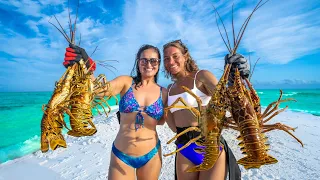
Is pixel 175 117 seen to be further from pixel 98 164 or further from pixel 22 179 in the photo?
pixel 22 179

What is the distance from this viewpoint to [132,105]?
10.1 feet

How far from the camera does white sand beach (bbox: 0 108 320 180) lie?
19.8ft

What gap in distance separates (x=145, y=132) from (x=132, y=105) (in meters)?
0.44

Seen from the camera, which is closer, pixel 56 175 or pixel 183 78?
pixel 183 78

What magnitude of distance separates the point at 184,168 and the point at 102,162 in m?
5.35

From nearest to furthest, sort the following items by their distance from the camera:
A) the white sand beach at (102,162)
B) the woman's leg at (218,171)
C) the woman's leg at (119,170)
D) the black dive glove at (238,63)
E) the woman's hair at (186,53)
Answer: the black dive glove at (238,63) → the woman's leg at (218,171) → the woman's leg at (119,170) → the woman's hair at (186,53) → the white sand beach at (102,162)

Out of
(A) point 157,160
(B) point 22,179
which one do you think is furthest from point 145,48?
(B) point 22,179

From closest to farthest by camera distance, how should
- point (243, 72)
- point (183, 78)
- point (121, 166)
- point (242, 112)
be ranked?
point (242, 112) → point (243, 72) → point (121, 166) → point (183, 78)

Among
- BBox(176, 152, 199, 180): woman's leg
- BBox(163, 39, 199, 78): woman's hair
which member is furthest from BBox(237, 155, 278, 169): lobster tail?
BBox(163, 39, 199, 78): woman's hair

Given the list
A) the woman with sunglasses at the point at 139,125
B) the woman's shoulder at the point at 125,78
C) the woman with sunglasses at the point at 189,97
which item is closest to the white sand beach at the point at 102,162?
the woman with sunglasses at the point at 139,125

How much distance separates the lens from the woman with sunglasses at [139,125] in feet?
9.70

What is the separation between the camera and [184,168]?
9.58 ft

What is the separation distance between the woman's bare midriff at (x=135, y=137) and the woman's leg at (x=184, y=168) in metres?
0.44

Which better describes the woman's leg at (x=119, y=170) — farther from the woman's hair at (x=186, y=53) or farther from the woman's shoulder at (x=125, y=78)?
the woman's hair at (x=186, y=53)
